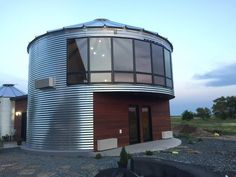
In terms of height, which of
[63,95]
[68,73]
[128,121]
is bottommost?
[128,121]

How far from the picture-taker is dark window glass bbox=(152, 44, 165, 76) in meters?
18.5

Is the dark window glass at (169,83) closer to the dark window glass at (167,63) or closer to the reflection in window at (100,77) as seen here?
the dark window glass at (167,63)

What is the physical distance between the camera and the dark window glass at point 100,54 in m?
16.2

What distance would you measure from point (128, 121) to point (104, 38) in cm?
588

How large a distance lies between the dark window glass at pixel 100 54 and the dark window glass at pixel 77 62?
0.43 metres

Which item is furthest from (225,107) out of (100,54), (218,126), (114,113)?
(100,54)

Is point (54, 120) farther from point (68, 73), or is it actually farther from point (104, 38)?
point (104, 38)

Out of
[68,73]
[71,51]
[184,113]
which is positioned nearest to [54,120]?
[68,73]

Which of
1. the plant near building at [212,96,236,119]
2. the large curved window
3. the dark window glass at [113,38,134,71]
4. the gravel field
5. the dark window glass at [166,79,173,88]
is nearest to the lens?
the gravel field

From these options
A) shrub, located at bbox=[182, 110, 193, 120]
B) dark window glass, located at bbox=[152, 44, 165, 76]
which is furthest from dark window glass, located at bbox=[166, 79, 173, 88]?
shrub, located at bbox=[182, 110, 193, 120]

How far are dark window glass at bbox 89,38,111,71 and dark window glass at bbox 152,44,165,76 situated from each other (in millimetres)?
3659

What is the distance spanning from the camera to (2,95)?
88.9 ft

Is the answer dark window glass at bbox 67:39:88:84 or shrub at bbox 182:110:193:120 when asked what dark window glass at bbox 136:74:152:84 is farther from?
shrub at bbox 182:110:193:120

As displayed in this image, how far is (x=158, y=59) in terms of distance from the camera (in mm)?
18922
